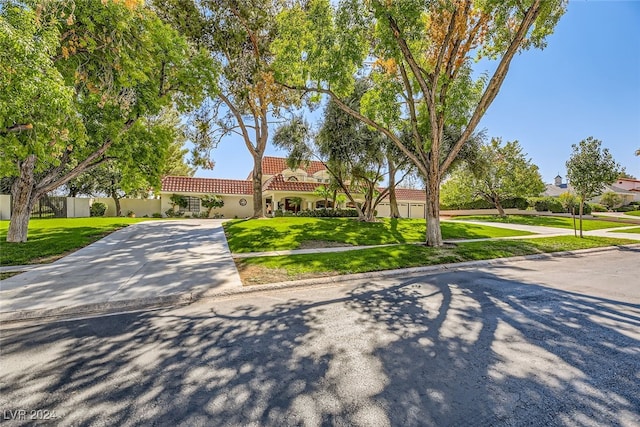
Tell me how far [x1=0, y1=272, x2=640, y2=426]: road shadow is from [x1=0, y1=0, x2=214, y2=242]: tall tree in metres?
4.82

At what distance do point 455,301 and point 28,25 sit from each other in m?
9.83

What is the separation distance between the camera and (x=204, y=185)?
30016 mm

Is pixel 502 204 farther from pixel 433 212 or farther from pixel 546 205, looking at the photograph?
pixel 433 212

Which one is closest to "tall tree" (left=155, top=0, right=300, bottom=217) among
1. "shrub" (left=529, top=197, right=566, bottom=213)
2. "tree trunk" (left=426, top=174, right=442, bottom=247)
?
"tree trunk" (left=426, top=174, right=442, bottom=247)

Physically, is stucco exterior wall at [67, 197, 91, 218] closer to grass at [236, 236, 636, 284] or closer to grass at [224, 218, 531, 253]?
grass at [224, 218, 531, 253]

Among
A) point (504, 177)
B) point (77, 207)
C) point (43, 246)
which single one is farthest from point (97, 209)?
point (504, 177)

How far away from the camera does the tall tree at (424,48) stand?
9523 millimetres

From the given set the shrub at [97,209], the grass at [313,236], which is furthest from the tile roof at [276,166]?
the grass at [313,236]

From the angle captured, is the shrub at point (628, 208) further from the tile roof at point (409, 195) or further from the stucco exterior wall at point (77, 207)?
the stucco exterior wall at point (77, 207)

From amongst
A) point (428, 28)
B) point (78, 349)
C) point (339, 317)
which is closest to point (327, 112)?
point (428, 28)

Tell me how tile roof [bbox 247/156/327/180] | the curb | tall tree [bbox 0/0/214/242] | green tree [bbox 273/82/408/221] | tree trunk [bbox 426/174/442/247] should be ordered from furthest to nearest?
1. tile roof [bbox 247/156/327/180]
2. green tree [bbox 273/82/408/221]
3. tree trunk [bbox 426/174/442/247]
4. tall tree [bbox 0/0/214/242]
5. the curb

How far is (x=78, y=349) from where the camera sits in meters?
3.67

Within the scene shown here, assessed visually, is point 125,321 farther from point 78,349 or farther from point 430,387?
point 430,387

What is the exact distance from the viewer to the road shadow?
253 cm
